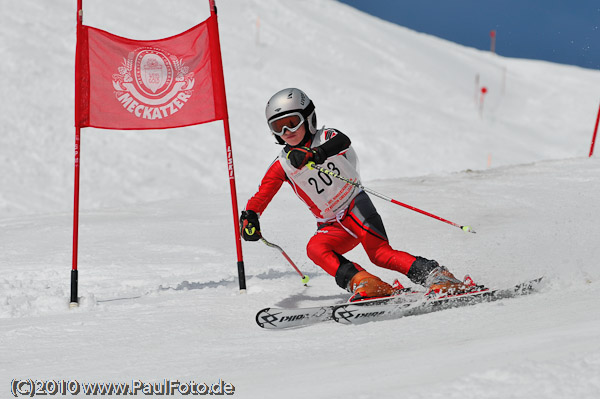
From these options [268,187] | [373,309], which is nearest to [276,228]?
[268,187]

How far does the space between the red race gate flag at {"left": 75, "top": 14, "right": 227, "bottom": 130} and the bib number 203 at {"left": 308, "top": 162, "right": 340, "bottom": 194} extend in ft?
3.87

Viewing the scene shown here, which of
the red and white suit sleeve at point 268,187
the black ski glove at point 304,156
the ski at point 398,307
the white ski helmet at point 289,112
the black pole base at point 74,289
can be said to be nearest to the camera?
the ski at point 398,307

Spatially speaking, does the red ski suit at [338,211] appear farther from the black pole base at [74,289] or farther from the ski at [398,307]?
the black pole base at [74,289]

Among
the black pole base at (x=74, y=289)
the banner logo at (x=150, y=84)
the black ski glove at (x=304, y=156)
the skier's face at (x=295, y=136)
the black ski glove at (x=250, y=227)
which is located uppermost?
the banner logo at (x=150, y=84)

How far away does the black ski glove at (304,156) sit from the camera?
4301mm

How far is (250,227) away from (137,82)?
161 centimetres

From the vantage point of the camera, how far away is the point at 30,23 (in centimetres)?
1983

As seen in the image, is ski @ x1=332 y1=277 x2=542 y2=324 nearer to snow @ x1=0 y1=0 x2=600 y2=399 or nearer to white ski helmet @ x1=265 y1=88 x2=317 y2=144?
snow @ x1=0 y1=0 x2=600 y2=399

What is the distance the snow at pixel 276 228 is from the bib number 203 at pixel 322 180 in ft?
2.92

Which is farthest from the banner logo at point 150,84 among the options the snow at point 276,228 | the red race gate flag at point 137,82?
the snow at point 276,228

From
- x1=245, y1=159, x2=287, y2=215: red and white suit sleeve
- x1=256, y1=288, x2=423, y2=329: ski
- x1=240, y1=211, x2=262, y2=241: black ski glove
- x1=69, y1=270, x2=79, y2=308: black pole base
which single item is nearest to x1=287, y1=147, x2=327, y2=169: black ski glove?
x1=245, y1=159, x2=287, y2=215: red and white suit sleeve

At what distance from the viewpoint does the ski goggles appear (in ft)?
14.7

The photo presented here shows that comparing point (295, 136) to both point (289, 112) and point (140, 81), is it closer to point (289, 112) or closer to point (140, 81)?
point (289, 112)

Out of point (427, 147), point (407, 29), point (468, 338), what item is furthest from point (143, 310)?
point (407, 29)
